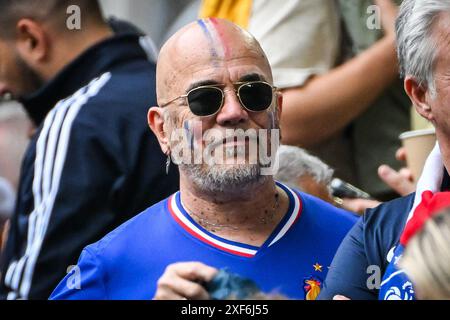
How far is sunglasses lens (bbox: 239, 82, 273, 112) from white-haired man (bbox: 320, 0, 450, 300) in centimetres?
39

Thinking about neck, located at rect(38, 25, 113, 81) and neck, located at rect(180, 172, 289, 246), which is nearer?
neck, located at rect(180, 172, 289, 246)

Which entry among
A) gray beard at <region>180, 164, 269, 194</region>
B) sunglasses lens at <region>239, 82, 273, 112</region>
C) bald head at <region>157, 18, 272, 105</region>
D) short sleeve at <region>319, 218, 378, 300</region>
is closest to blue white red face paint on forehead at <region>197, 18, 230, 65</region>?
bald head at <region>157, 18, 272, 105</region>

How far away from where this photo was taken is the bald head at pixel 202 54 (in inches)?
142

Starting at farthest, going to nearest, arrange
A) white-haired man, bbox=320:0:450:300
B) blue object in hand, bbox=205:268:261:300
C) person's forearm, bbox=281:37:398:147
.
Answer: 1. person's forearm, bbox=281:37:398:147
2. white-haired man, bbox=320:0:450:300
3. blue object in hand, bbox=205:268:261:300

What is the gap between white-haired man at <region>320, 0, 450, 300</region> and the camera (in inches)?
129

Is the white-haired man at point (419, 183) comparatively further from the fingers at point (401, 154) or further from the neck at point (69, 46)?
the neck at point (69, 46)

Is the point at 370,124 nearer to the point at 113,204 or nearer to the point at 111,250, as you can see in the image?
the point at 113,204

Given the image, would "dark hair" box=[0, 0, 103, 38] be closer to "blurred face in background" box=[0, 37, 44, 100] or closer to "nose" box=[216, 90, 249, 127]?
"blurred face in background" box=[0, 37, 44, 100]

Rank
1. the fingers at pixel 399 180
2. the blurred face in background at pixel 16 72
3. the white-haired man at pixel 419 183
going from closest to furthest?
the white-haired man at pixel 419 183 → the fingers at pixel 399 180 → the blurred face in background at pixel 16 72

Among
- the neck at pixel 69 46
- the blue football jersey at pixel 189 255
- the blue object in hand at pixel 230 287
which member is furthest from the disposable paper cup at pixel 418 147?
the blue object in hand at pixel 230 287

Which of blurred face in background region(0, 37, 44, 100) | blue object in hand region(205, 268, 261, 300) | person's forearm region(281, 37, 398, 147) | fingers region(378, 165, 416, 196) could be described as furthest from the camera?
blurred face in background region(0, 37, 44, 100)

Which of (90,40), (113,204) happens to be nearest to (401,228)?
(113,204)

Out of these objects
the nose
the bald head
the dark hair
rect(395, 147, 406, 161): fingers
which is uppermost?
the bald head

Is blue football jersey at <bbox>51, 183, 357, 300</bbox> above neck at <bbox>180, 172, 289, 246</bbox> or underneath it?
underneath
